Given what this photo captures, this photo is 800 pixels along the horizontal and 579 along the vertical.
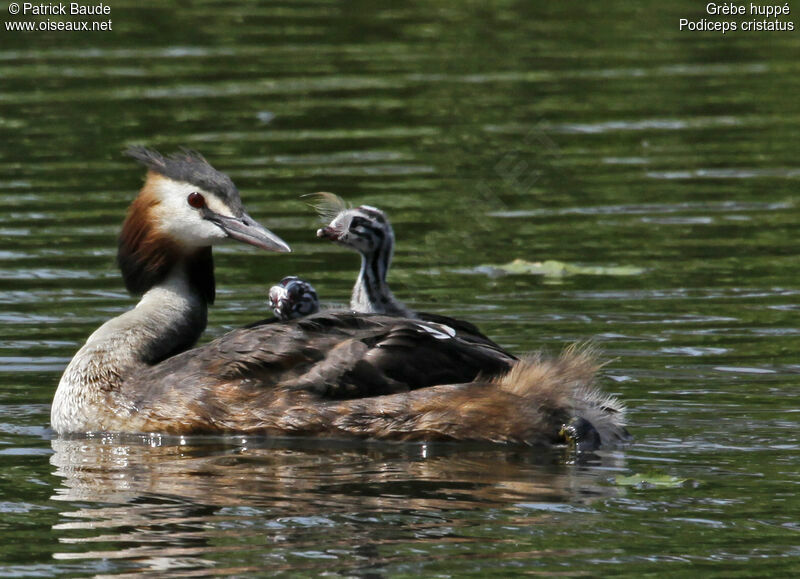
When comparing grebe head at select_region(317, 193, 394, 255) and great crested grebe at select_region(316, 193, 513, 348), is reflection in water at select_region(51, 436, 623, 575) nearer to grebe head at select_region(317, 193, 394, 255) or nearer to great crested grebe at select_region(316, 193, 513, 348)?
great crested grebe at select_region(316, 193, 513, 348)

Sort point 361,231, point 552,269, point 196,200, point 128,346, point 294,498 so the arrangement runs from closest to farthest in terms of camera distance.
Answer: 1. point 294,498
2. point 128,346
3. point 196,200
4. point 361,231
5. point 552,269

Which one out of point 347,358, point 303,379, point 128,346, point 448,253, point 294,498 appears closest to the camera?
point 294,498

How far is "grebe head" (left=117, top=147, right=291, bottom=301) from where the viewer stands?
10688 mm

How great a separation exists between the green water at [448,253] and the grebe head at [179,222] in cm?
113

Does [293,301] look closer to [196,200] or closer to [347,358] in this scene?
[196,200]

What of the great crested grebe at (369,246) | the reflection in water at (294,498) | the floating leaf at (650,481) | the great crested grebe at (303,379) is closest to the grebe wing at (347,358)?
the great crested grebe at (303,379)

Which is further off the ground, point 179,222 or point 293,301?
point 179,222

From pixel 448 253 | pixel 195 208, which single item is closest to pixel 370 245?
pixel 195 208

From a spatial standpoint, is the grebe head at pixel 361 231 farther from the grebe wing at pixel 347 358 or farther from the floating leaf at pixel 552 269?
the floating leaf at pixel 552 269

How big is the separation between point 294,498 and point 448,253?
6.25 metres

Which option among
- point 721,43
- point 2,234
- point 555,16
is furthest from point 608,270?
point 555,16

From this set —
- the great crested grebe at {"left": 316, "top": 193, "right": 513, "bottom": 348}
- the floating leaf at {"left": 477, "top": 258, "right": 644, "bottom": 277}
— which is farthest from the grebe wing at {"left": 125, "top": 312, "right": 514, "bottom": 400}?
the floating leaf at {"left": 477, "top": 258, "right": 644, "bottom": 277}

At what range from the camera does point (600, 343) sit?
11.6m

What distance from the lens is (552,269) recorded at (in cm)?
1366
